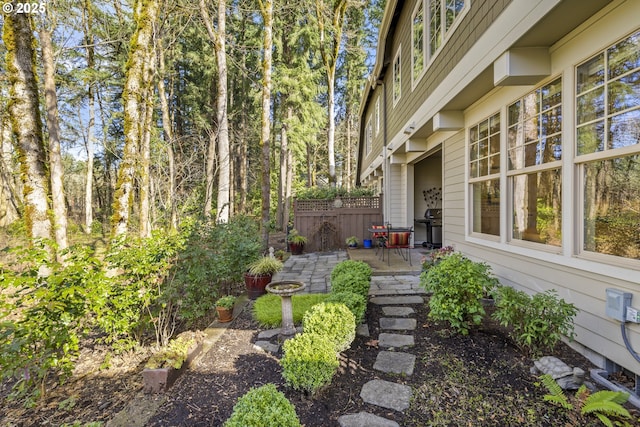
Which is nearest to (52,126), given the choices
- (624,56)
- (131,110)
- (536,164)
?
(131,110)

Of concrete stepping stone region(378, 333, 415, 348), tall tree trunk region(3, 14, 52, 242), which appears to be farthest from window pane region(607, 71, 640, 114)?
tall tree trunk region(3, 14, 52, 242)

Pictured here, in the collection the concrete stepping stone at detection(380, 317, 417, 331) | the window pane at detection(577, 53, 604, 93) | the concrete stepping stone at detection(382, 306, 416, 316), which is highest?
the window pane at detection(577, 53, 604, 93)

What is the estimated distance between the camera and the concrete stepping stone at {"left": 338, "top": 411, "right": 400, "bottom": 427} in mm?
1907

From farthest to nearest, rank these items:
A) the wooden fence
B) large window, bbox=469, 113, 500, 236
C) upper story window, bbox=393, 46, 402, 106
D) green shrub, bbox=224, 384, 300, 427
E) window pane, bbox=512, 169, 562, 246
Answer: the wooden fence → upper story window, bbox=393, 46, 402, 106 → large window, bbox=469, 113, 500, 236 → window pane, bbox=512, 169, 562, 246 → green shrub, bbox=224, 384, 300, 427

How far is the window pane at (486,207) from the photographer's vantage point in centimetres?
389

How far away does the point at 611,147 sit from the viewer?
7.29 ft

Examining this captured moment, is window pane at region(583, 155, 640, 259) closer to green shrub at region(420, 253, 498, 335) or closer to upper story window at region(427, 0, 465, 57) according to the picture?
green shrub at region(420, 253, 498, 335)

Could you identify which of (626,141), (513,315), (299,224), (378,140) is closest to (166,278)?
(513,315)

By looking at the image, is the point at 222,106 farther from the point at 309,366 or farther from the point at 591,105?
the point at 591,105

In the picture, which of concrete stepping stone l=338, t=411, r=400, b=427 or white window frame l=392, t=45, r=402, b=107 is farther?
white window frame l=392, t=45, r=402, b=107

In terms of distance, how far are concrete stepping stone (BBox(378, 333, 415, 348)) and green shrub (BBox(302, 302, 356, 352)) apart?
20.5 inches

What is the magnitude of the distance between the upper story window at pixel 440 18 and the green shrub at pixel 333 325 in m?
4.04

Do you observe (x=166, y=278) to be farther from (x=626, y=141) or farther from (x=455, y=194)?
(x=455, y=194)

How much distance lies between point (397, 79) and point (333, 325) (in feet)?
23.2
